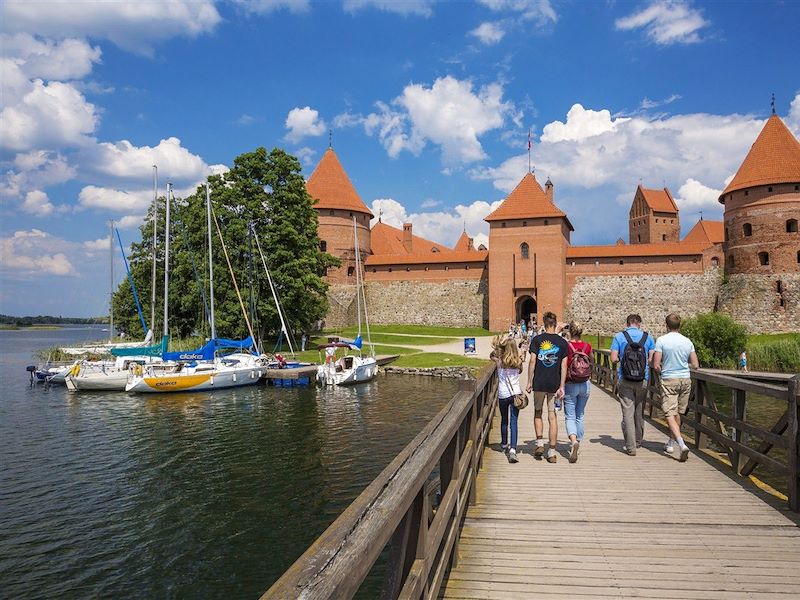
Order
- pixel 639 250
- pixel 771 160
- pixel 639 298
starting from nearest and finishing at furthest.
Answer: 1. pixel 771 160
2. pixel 639 298
3. pixel 639 250

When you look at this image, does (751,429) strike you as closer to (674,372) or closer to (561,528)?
(674,372)

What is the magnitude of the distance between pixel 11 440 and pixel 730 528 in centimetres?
1748

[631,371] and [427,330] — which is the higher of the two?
[631,371]

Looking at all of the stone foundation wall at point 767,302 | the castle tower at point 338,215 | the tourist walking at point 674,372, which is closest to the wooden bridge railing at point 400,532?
the tourist walking at point 674,372

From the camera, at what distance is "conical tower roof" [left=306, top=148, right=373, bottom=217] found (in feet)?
157

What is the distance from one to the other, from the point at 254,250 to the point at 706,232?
5608 centimetres

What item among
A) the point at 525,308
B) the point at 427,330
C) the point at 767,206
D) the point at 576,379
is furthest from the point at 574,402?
the point at 525,308

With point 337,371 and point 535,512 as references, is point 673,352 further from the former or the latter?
point 337,371

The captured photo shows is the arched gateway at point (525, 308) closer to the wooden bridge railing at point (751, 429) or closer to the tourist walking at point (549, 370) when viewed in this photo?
the wooden bridge railing at point (751, 429)

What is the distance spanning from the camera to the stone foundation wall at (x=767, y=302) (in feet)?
121

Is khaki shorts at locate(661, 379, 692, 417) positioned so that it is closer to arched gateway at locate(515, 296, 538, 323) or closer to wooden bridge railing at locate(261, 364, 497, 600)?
wooden bridge railing at locate(261, 364, 497, 600)

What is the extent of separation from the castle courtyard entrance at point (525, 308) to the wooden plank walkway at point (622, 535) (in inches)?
1466

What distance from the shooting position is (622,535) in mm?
4695

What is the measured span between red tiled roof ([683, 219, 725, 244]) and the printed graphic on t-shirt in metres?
67.2
